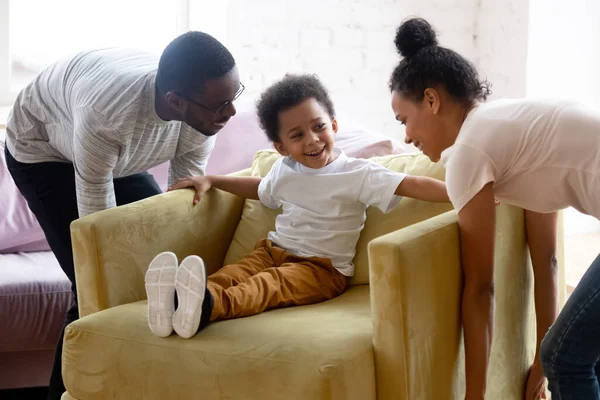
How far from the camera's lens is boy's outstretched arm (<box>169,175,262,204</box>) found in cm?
221

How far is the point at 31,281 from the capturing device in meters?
2.34

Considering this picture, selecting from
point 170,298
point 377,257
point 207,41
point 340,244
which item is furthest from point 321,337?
point 207,41

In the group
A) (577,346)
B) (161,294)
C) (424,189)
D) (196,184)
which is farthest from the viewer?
(196,184)

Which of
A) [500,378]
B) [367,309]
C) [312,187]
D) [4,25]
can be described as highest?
[4,25]

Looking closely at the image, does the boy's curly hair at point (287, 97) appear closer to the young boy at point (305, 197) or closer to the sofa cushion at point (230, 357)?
the young boy at point (305, 197)

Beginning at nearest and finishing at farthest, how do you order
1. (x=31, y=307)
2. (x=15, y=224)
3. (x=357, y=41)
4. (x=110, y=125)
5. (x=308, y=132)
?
(x=110, y=125), (x=308, y=132), (x=31, y=307), (x=15, y=224), (x=357, y=41)

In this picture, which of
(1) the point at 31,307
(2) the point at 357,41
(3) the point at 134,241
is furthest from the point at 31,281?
(2) the point at 357,41

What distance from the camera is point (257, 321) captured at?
5.88ft

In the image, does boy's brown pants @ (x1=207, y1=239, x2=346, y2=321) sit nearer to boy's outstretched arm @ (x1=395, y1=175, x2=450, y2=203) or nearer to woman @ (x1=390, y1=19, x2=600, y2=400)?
boy's outstretched arm @ (x1=395, y1=175, x2=450, y2=203)

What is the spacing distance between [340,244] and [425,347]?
474 mm

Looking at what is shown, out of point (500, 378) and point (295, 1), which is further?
point (295, 1)

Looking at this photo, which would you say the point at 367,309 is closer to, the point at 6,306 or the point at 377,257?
the point at 377,257

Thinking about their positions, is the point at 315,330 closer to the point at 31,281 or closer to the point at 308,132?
the point at 308,132

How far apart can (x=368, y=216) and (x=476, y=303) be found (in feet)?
1.58
